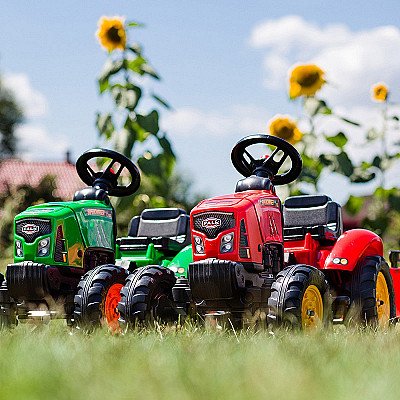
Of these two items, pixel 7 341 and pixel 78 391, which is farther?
pixel 7 341

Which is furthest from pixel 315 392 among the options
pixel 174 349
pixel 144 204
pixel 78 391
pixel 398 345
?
pixel 144 204

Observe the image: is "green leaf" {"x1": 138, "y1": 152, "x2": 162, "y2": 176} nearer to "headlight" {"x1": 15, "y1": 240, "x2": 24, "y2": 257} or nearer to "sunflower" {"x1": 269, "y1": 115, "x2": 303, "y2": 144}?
"sunflower" {"x1": 269, "y1": 115, "x2": 303, "y2": 144}

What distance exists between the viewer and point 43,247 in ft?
22.1

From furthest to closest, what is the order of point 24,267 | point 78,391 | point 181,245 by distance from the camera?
point 181,245 < point 24,267 < point 78,391

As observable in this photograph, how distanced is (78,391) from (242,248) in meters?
3.14

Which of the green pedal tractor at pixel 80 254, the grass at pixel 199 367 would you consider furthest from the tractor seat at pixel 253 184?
the grass at pixel 199 367

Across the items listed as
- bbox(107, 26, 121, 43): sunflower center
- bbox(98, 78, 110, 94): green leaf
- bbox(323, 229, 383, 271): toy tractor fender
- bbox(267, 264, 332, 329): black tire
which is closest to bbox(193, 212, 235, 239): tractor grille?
bbox(267, 264, 332, 329): black tire

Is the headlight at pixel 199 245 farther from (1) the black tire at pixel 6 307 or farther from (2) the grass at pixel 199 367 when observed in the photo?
(1) the black tire at pixel 6 307

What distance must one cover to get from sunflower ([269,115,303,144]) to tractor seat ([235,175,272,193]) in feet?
12.7

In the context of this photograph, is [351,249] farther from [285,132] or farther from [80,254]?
[285,132]

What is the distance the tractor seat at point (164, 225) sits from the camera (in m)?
7.78

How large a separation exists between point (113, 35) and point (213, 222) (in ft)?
18.7

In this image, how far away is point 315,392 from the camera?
10.1 feet

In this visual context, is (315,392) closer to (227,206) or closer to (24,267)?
(227,206)
